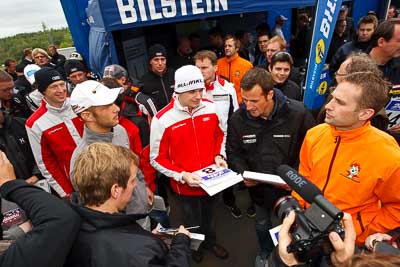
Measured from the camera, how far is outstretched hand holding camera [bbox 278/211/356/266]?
43.9 inches

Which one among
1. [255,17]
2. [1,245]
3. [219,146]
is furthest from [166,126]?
[255,17]

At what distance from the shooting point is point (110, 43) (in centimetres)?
455

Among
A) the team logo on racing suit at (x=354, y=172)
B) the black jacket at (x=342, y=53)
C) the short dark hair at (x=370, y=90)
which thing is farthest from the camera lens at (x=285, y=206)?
the black jacket at (x=342, y=53)

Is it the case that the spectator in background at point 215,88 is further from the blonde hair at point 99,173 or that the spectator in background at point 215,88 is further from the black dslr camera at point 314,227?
the black dslr camera at point 314,227

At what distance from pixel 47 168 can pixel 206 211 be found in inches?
65.8

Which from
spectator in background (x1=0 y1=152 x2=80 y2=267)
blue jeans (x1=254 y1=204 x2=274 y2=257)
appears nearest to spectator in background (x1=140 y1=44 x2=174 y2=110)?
blue jeans (x1=254 y1=204 x2=274 y2=257)

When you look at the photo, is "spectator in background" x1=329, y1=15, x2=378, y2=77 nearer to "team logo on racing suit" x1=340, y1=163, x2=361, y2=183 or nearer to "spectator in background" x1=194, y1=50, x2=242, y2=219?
"spectator in background" x1=194, y1=50, x2=242, y2=219

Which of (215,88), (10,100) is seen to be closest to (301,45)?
(215,88)

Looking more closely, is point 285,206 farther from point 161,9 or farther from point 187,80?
point 161,9

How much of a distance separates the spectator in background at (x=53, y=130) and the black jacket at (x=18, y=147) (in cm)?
25

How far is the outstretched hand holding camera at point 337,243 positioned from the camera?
3.66 ft

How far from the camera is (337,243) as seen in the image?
111 cm

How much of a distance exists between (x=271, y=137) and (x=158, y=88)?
6.88 ft

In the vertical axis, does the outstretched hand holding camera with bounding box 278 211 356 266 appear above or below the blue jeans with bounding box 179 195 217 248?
above
